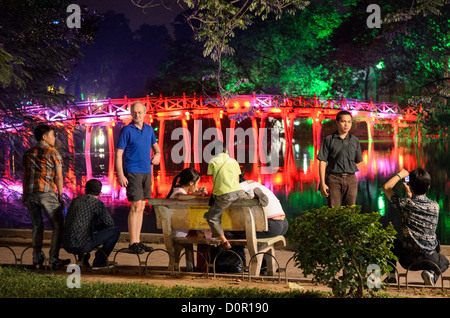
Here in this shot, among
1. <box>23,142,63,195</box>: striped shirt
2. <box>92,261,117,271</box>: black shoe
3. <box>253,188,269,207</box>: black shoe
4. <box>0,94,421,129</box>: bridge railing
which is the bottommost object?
<box>92,261,117,271</box>: black shoe

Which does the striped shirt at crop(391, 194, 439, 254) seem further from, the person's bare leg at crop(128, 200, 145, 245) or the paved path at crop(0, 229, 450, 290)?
the person's bare leg at crop(128, 200, 145, 245)

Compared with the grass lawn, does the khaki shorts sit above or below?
above

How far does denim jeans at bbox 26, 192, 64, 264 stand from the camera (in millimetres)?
5242

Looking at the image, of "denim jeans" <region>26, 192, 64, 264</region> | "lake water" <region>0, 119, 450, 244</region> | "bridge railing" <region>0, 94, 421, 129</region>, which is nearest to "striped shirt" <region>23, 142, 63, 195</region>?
"denim jeans" <region>26, 192, 64, 264</region>

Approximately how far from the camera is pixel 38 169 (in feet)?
17.3

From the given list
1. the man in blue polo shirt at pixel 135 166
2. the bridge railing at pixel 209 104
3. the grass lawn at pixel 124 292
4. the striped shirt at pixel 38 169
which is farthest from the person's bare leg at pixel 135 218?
the bridge railing at pixel 209 104

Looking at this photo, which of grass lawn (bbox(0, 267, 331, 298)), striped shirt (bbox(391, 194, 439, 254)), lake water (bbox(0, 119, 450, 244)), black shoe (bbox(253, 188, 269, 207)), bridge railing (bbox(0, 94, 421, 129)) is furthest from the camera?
bridge railing (bbox(0, 94, 421, 129))

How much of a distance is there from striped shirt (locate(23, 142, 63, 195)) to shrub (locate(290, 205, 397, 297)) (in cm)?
281

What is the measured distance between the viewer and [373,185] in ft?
61.0

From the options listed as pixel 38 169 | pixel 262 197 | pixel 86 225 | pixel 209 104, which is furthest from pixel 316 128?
pixel 262 197

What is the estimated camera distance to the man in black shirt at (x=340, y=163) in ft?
18.6

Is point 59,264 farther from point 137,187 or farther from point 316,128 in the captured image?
point 316,128

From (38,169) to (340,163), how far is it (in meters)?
3.11
